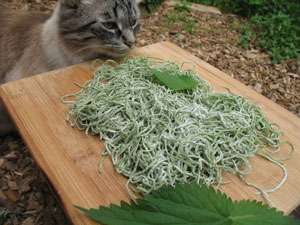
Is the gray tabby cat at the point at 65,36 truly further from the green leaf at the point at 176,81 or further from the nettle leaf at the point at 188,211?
the nettle leaf at the point at 188,211

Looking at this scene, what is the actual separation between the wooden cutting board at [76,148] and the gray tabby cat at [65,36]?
0.14m

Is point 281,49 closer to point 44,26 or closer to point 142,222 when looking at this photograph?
point 44,26

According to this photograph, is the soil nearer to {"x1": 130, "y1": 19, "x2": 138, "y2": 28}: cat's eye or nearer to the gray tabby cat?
the gray tabby cat

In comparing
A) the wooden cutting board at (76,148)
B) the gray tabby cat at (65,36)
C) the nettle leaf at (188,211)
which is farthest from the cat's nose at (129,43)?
the nettle leaf at (188,211)

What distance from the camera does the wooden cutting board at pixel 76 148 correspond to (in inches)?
50.7

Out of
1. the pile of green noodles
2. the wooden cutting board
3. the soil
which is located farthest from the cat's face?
the soil

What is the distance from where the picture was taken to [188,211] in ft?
3.74

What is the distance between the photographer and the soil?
1981mm

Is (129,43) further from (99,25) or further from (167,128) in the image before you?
(167,128)

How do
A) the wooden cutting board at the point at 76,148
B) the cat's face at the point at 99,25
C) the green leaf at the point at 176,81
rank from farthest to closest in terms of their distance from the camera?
the cat's face at the point at 99,25 < the green leaf at the point at 176,81 < the wooden cutting board at the point at 76,148

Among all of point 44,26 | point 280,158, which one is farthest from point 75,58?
point 280,158

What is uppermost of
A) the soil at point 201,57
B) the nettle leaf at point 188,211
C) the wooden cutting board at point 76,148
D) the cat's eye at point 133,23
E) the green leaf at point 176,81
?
the cat's eye at point 133,23

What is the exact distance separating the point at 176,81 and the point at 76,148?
0.51 meters

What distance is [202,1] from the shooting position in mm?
3850
